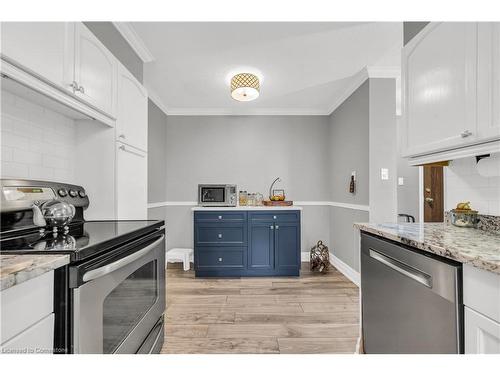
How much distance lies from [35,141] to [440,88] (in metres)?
2.25

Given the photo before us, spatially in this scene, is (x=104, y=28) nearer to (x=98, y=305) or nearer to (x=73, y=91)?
(x=73, y=91)

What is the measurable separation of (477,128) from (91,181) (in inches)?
85.8

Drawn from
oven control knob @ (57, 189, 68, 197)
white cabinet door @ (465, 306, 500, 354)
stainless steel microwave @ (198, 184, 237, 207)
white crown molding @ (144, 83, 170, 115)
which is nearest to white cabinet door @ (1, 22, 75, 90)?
oven control knob @ (57, 189, 68, 197)

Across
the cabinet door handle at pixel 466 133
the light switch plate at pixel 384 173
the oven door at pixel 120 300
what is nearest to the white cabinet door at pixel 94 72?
the oven door at pixel 120 300

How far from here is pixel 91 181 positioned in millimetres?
1693

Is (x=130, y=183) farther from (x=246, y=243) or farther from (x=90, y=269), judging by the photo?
(x=246, y=243)

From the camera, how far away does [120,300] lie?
106cm

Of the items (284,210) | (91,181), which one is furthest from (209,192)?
(91,181)

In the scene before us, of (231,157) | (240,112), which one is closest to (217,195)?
(231,157)

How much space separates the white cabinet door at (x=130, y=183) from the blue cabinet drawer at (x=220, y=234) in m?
1.19

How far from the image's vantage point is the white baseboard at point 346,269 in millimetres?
2920

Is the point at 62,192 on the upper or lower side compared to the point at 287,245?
upper

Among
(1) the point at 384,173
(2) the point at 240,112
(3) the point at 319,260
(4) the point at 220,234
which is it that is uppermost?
(2) the point at 240,112

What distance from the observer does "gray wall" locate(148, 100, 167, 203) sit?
10.9ft
